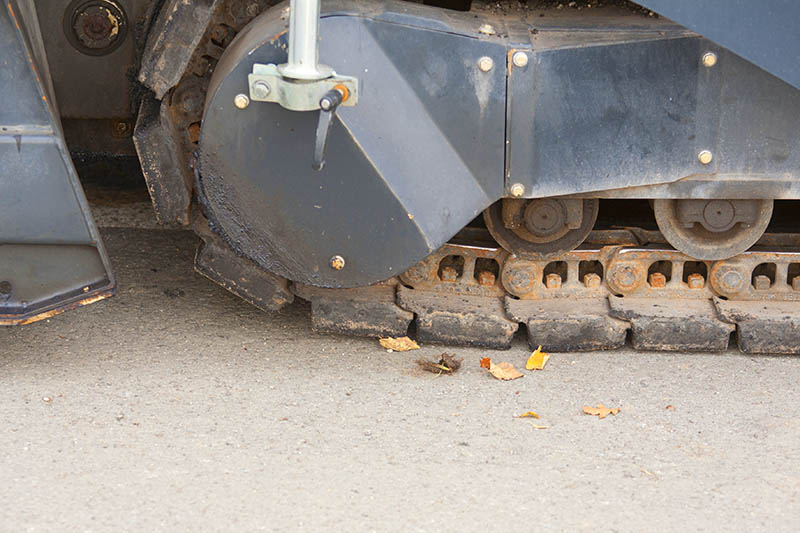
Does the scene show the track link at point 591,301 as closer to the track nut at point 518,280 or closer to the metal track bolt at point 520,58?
the track nut at point 518,280

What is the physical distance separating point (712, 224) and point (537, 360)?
649 millimetres

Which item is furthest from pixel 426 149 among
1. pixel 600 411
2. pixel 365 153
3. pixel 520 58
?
pixel 600 411

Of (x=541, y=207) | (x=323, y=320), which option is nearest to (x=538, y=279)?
(x=541, y=207)

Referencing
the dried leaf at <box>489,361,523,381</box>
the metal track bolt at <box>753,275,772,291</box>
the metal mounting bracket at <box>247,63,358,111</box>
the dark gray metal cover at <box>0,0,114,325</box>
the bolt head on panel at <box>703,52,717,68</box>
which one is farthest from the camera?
the metal track bolt at <box>753,275,772,291</box>

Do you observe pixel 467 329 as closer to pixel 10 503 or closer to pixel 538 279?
pixel 538 279

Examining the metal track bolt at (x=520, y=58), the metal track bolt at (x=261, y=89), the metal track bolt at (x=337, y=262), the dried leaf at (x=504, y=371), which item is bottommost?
the dried leaf at (x=504, y=371)

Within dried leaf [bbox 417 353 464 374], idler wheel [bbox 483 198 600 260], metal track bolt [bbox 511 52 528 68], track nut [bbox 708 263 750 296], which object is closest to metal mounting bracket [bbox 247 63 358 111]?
metal track bolt [bbox 511 52 528 68]

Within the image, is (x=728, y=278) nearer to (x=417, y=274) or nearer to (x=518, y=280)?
(x=518, y=280)

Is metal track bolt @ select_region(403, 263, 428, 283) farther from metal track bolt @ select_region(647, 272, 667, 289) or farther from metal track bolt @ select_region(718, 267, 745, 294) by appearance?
metal track bolt @ select_region(718, 267, 745, 294)

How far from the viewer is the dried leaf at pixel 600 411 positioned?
2842mm

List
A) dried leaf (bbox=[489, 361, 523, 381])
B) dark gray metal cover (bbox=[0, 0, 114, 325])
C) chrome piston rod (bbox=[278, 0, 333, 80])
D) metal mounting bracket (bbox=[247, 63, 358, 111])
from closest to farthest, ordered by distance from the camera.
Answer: chrome piston rod (bbox=[278, 0, 333, 80]), metal mounting bracket (bbox=[247, 63, 358, 111]), dark gray metal cover (bbox=[0, 0, 114, 325]), dried leaf (bbox=[489, 361, 523, 381])

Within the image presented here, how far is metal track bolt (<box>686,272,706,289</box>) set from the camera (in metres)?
3.23

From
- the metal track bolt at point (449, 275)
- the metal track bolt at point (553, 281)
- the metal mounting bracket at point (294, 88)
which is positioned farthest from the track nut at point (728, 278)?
the metal mounting bracket at point (294, 88)

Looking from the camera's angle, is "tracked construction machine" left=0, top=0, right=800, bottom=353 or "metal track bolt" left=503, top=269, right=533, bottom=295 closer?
"tracked construction machine" left=0, top=0, right=800, bottom=353
